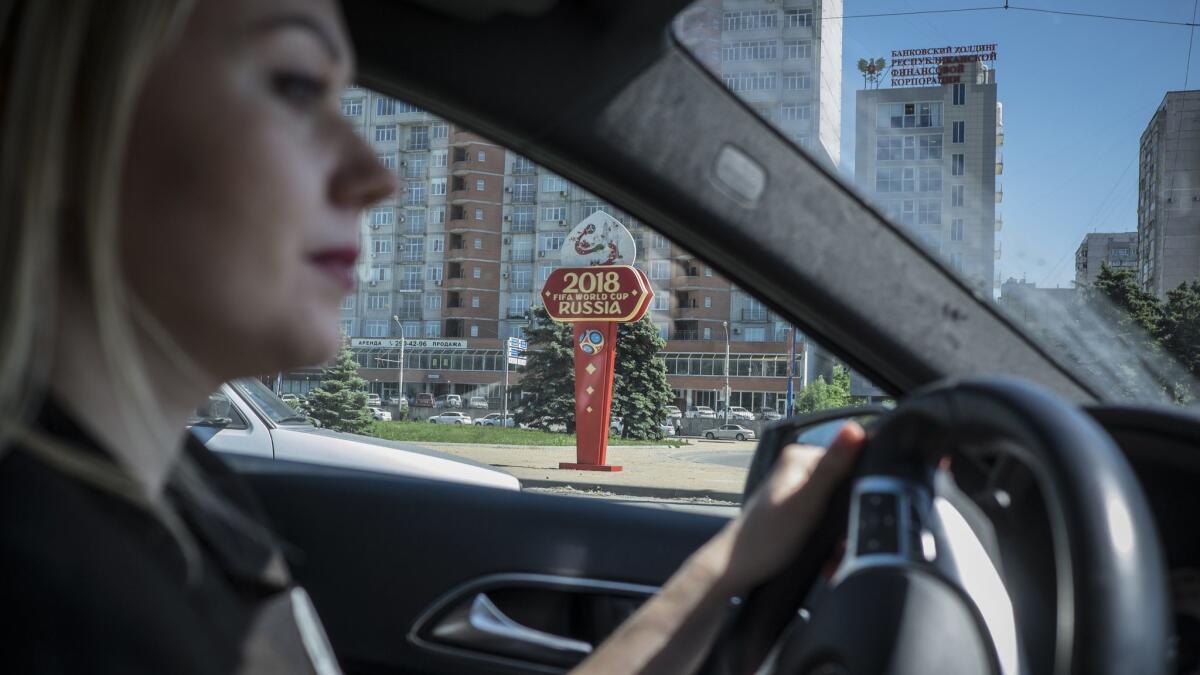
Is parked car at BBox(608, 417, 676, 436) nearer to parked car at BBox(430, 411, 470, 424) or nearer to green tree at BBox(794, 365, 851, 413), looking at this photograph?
parked car at BBox(430, 411, 470, 424)

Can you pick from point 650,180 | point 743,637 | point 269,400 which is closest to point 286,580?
point 743,637

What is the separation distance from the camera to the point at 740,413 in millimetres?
2535

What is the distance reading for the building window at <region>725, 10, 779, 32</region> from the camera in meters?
1.61

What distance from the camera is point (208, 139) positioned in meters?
0.73

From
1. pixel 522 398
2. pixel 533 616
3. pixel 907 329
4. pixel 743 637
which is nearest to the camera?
pixel 743 637

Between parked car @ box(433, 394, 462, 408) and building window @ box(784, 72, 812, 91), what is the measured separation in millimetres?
2151

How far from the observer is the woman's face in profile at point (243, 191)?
72cm

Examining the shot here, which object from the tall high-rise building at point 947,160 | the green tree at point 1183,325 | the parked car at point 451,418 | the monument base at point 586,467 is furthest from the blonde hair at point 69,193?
the monument base at point 586,467

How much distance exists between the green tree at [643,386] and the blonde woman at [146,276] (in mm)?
3220

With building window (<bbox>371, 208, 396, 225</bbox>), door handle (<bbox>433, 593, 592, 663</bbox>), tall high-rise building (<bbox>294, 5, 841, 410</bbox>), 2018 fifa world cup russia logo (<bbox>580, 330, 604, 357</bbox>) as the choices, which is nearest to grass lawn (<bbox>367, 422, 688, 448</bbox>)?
tall high-rise building (<bbox>294, 5, 841, 410</bbox>)

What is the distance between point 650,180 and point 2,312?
1.02m

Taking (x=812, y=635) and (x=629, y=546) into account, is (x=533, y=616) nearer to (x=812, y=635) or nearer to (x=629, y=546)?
(x=629, y=546)

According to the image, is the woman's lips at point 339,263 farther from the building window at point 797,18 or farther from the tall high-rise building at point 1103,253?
the tall high-rise building at point 1103,253

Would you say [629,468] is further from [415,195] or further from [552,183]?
[552,183]
